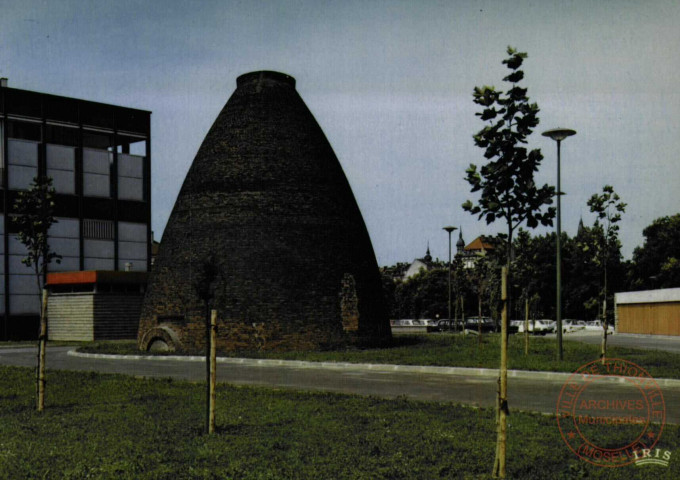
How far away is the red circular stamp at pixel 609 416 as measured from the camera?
8242 millimetres

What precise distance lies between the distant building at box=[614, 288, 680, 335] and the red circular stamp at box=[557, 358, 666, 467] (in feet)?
107

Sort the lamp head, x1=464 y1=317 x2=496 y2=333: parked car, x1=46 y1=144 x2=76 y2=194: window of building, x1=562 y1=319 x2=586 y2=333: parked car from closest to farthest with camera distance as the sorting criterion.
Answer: the lamp head
x1=46 y1=144 x2=76 y2=194: window of building
x1=464 y1=317 x2=496 y2=333: parked car
x1=562 y1=319 x2=586 y2=333: parked car

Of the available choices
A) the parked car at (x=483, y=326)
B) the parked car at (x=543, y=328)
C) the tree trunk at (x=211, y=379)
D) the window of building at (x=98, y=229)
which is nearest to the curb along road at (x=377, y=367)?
the tree trunk at (x=211, y=379)

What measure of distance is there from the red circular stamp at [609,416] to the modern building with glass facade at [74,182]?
1553 inches

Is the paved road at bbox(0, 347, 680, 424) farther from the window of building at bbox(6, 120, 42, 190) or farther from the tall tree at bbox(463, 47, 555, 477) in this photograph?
the window of building at bbox(6, 120, 42, 190)

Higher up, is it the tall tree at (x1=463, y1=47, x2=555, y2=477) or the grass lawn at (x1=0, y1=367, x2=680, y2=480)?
the tall tree at (x1=463, y1=47, x2=555, y2=477)

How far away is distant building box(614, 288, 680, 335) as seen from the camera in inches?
1901

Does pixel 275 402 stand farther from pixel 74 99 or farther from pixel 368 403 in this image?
pixel 74 99

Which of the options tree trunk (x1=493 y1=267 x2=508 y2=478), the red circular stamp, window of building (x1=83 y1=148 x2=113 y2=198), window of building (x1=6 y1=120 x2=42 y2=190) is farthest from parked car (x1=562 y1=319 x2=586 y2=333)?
tree trunk (x1=493 y1=267 x2=508 y2=478)

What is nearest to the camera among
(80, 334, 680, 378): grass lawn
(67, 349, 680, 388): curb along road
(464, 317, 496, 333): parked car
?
(67, 349, 680, 388): curb along road

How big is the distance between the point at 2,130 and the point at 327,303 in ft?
99.3

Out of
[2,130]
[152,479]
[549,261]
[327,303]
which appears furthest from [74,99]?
[549,261]

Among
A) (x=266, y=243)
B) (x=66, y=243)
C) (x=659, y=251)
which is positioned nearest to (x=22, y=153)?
(x=66, y=243)

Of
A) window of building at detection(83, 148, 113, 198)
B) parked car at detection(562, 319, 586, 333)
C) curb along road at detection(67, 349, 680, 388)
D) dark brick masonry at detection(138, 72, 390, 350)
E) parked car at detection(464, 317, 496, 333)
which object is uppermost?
window of building at detection(83, 148, 113, 198)
